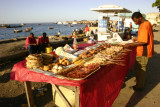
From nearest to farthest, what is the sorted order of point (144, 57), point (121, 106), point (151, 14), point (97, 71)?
point (97, 71)
point (121, 106)
point (144, 57)
point (151, 14)

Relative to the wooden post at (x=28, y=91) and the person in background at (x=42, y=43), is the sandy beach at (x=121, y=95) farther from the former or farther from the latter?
the person in background at (x=42, y=43)

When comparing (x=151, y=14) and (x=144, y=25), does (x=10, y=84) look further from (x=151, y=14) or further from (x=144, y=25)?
(x=151, y=14)

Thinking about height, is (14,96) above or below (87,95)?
below

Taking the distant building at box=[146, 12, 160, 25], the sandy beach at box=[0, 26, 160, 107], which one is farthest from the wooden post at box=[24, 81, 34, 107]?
the distant building at box=[146, 12, 160, 25]

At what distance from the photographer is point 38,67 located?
2.55 metres

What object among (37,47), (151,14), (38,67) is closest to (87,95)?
(38,67)

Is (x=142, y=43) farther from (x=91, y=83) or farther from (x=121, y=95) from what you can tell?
(x=91, y=83)

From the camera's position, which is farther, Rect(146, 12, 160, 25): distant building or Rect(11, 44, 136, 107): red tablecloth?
Rect(146, 12, 160, 25): distant building

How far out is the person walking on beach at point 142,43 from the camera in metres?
3.56

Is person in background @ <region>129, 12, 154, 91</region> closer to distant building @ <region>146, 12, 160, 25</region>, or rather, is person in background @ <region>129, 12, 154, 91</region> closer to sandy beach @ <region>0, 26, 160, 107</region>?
sandy beach @ <region>0, 26, 160, 107</region>

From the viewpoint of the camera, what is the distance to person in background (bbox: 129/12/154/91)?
3.56m

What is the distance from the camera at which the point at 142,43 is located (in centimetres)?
362

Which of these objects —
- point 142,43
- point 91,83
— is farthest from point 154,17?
point 91,83

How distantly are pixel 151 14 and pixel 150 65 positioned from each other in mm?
58488
